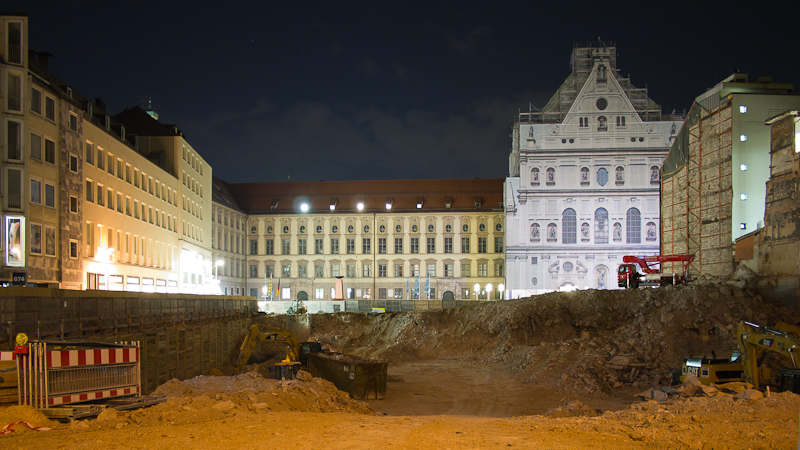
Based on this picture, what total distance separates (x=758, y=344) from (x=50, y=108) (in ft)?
109

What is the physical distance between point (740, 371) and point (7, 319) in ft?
79.8

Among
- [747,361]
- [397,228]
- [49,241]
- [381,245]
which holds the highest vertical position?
[397,228]

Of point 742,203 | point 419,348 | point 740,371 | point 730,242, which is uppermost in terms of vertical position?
point 742,203

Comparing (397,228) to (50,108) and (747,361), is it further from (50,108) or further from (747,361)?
(747,361)

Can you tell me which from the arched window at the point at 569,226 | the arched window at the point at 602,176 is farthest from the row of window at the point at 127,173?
the arched window at the point at 602,176

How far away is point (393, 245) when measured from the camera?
76.8 metres

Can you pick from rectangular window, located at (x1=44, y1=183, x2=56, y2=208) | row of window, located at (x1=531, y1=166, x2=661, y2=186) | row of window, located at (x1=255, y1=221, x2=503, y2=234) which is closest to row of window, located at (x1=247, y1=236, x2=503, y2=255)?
row of window, located at (x1=255, y1=221, x2=503, y2=234)

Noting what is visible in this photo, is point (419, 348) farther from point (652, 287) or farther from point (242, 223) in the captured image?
point (242, 223)

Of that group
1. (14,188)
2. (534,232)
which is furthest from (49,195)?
(534,232)

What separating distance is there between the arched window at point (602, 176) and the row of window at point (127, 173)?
47019mm

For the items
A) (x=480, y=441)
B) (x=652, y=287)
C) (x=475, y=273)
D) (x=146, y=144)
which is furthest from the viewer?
(x=475, y=273)

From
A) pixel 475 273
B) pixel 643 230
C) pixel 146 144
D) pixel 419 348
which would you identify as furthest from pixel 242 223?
pixel 643 230

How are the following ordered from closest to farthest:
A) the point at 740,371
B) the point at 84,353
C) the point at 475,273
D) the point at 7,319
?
the point at 84,353 → the point at 7,319 → the point at 740,371 → the point at 475,273

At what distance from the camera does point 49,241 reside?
95.4 feet
